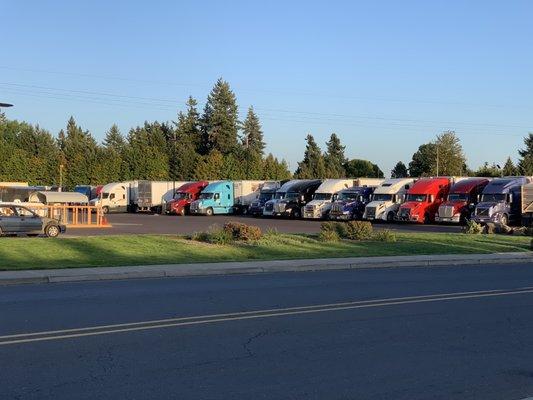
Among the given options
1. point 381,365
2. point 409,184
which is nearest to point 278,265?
point 381,365

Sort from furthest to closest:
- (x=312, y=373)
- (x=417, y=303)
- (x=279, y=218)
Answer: (x=279, y=218) → (x=417, y=303) → (x=312, y=373)

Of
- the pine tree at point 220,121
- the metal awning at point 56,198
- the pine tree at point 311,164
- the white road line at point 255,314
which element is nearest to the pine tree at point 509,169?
the pine tree at point 311,164

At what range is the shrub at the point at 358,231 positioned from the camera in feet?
85.1

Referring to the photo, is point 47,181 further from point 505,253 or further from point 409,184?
point 505,253

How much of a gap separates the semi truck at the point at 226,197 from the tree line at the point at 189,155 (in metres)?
25.9

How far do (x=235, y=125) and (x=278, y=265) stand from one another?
9359 cm

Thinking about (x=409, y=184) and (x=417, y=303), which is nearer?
(x=417, y=303)

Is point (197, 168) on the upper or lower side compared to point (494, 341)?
upper

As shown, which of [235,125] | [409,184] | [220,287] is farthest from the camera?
[235,125]

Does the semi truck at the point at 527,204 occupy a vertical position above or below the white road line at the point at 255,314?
above

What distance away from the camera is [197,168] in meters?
87.2

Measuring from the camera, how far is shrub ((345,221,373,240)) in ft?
85.1

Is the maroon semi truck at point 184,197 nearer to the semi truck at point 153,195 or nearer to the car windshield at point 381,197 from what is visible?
the semi truck at point 153,195

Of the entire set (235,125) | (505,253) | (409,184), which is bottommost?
(505,253)
